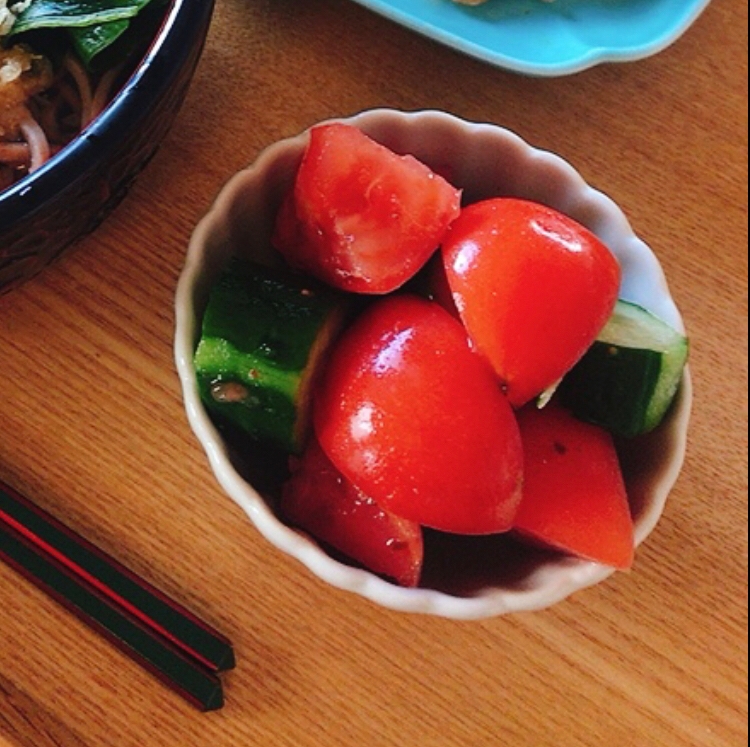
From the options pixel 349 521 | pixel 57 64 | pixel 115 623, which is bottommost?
pixel 115 623

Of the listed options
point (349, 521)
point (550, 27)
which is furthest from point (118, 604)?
point (550, 27)

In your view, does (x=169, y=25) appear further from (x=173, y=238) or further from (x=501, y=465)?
(x=501, y=465)

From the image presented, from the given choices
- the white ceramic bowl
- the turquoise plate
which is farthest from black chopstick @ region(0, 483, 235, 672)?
the turquoise plate

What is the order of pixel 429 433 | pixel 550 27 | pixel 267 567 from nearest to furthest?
pixel 429 433
pixel 267 567
pixel 550 27

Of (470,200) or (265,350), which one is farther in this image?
(470,200)

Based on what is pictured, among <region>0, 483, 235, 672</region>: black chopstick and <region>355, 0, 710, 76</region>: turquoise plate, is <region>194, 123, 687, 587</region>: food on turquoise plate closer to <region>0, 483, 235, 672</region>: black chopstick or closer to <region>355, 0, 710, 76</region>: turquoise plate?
<region>0, 483, 235, 672</region>: black chopstick

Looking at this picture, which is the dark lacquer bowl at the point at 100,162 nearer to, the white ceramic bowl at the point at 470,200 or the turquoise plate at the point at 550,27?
the white ceramic bowl at the point at 470,200

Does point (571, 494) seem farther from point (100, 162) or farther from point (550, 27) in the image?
point (550, 27)
